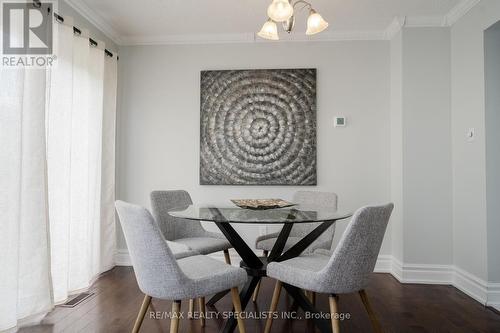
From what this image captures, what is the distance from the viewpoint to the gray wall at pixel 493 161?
248cm

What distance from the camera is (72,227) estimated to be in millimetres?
2631

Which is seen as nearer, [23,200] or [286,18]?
[286,18]

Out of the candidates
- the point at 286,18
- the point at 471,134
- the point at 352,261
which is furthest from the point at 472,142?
the point at 286,18

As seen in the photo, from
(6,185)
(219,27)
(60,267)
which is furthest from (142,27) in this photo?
(60,267)

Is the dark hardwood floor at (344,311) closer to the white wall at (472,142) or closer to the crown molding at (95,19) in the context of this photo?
the white wall at (472,142)

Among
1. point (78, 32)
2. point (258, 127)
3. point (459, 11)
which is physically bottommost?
point (258, 127)

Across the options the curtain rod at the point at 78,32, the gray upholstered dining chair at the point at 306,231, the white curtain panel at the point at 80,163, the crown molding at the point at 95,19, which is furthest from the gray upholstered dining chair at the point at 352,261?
the crown molding at the point at 95,19

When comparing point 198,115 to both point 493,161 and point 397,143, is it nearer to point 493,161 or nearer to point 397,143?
point 397,143

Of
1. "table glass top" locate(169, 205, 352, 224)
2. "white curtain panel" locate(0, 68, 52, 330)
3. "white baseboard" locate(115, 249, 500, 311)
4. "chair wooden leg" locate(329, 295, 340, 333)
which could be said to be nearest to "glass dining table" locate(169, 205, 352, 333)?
"table glass top" locate(169, 205, 352, 224)

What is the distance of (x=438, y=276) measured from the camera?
9.81 ft

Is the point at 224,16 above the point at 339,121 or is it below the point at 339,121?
above

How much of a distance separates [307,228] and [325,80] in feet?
5.56

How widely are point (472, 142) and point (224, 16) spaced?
2.61m

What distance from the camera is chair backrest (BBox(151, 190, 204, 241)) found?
2568 mm
